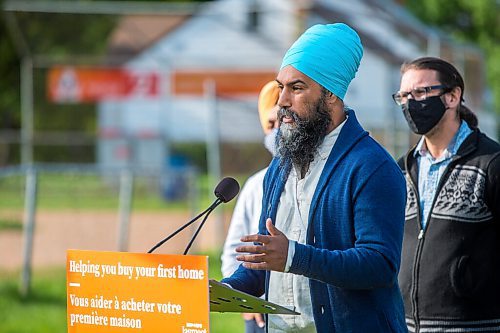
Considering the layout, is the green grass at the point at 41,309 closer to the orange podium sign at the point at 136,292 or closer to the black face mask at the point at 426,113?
the black face mask at the point at 426,113

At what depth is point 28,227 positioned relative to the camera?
11328mm

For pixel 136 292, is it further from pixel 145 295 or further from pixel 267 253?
pixel 267 253

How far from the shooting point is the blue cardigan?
3.29 meters

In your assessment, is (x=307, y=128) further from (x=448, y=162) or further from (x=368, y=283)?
(x=448, y=162)

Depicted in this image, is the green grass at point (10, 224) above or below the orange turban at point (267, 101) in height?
above

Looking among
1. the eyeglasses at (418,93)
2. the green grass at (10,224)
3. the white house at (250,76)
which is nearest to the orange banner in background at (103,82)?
the white house at (250,76)

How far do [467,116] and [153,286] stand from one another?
2.13m

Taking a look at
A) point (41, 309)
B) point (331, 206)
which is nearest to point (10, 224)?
point (41, 309)

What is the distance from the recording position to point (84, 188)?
47.4ft

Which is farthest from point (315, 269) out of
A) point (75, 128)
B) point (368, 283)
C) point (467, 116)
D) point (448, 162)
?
point (75, 128)

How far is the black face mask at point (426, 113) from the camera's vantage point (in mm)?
4859

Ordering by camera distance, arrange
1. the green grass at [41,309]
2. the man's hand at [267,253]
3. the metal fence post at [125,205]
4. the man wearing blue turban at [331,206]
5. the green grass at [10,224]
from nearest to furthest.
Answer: the man's hand at [267,253], the man wearing blue turban at [331,206], the green grass at [41,309], the green grass at [10,224], the metal fence post at [125,205]

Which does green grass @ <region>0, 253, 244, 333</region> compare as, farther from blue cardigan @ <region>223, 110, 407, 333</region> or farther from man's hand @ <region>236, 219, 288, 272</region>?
man's hand @ <region>236, 219, 288, 272</region>

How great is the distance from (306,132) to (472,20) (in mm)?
34447
